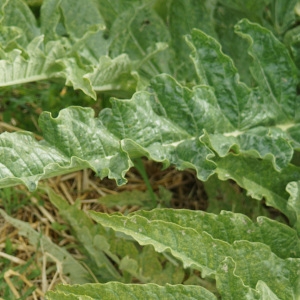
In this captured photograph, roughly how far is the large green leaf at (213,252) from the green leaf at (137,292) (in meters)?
0.11

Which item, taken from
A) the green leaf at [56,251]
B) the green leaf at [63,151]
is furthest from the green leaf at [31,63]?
the green leaf at [56,251]

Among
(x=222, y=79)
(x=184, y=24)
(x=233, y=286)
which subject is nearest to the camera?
(x=233, y=286)

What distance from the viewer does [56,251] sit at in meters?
1.76

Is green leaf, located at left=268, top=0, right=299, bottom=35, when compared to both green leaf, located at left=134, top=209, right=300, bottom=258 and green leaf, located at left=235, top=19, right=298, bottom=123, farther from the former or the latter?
green leaf, located at left=134, top=209, right=300, bottom=258

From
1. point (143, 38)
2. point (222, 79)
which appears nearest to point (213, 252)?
point (222, 79)

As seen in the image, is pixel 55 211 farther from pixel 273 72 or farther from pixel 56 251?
pixel 273 72

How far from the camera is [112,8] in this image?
1798 mm

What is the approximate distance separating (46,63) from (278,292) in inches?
27.7

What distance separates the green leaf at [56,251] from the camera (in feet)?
5.64

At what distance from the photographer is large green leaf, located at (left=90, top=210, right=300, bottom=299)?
51.5 inches

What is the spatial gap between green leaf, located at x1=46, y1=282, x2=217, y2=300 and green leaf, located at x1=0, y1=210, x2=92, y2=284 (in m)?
0.49

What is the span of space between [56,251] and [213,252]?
561mm

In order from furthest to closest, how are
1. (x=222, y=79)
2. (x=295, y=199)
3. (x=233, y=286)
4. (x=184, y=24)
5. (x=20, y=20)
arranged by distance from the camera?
(x=184, y=24) → (x=20, y=20) → (x=222, y=79) → (x=295, y=199) → (x=233, y=286)

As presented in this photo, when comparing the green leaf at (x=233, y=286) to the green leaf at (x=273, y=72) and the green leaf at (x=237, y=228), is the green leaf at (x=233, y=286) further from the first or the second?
the green leaf at (x=273, y=72)
